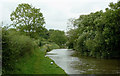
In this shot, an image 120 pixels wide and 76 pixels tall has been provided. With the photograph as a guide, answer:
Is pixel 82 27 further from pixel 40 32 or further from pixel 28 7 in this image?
pixel 28 7

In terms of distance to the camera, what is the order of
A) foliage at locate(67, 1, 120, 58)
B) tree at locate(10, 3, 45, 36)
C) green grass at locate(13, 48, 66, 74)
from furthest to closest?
tree at locate(10, 3, 45, 36) → foliage at locate(67, 1, 120, 58) → green grass at locate(13, 48, 66, 74)

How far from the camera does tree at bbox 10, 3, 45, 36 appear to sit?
32.0 m

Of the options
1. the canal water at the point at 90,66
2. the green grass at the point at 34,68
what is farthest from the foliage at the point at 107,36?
the green grass at the point at 34,68

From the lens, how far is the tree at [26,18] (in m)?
32.0

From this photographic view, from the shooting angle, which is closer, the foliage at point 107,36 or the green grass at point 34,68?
the green grass at point 34,68

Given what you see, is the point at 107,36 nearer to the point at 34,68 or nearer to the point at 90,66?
the point at 90,66

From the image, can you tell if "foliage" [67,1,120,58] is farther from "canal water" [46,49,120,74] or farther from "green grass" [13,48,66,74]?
"green grass" [13,48,66,74]

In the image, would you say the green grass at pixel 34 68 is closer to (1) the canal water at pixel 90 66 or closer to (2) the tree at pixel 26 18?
(1) the canal water at pixel 90 66

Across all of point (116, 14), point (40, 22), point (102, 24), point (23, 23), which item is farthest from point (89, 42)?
point (23, 23)

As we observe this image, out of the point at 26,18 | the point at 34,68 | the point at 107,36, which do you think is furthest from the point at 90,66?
the point at 26,18

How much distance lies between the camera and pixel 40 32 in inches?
1363

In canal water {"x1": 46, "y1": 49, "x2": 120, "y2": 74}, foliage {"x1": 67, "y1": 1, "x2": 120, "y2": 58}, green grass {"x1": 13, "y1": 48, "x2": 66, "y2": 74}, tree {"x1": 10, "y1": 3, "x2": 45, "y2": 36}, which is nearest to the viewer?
green grass {"x1": 13, "y1": 48, "x2": 66, "y2": 74}

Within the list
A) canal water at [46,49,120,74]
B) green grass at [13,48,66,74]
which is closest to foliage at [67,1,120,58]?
canal water at [46,49,120,74]

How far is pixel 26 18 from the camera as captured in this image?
32.1m
